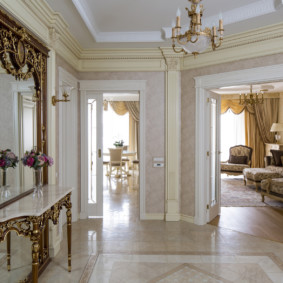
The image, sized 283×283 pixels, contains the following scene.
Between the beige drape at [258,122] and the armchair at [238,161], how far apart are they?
2.85 feet

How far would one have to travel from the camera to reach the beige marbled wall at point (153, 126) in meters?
4.53

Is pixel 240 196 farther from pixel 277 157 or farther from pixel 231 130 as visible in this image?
pixel 231 130

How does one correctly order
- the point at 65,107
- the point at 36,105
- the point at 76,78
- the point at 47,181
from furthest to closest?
the point at 76,78
the point at 65,107
the point at 47,181
the point at 36,105

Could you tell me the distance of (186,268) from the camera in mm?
2961

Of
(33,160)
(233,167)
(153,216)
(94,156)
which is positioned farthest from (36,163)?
(233,167)

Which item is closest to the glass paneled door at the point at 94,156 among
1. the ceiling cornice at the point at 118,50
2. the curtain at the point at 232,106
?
the ceiling cornice at the point at 118,50

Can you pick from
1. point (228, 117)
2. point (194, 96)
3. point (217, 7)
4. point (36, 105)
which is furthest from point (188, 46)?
point (228, 117)

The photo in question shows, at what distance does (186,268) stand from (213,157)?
2.19 m

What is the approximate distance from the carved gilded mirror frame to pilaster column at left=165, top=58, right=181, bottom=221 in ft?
6.70

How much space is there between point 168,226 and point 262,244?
4.44ft

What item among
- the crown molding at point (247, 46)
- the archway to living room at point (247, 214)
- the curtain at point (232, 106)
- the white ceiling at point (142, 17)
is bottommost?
the archway to living room at point (247, 214)

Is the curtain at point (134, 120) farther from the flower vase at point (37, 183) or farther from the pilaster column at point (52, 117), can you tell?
the flower vase at point (37, 183)

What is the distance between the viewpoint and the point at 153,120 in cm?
455

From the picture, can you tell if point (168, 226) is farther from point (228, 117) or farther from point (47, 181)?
point (228, 117)
